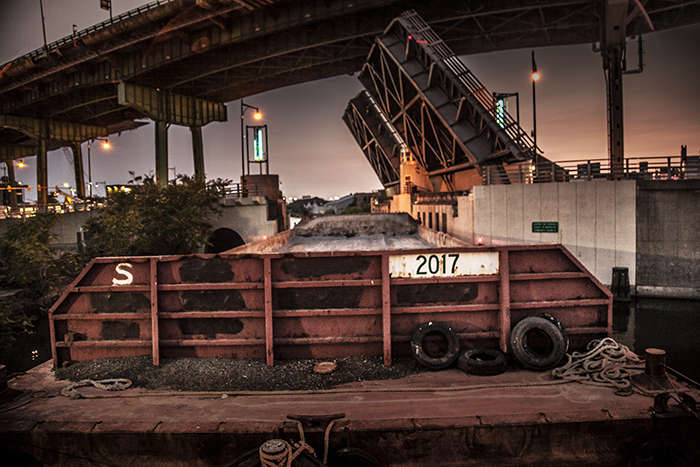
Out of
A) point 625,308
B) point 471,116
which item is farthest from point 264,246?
point 471,116

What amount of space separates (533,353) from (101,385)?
6525 millimetres

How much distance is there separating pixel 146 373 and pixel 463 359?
4898 mm

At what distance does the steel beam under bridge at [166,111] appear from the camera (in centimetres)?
3562

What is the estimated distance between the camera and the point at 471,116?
24.7 metres

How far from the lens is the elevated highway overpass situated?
2941 centimetres

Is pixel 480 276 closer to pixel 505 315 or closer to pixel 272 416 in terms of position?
pixel 505 315

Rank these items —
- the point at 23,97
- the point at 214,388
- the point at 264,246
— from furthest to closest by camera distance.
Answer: the point at 23,97 < the point at 264,246 < the point at 214,388

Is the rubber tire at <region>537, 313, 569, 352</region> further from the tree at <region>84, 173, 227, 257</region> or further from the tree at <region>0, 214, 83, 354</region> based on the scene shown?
the tree at <region>0, 214, 83, 354</region>

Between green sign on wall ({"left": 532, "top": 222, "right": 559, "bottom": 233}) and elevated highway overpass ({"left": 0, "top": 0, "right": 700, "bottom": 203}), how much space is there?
14.0 m

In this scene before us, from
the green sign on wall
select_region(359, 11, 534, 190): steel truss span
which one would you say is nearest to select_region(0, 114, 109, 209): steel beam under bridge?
select_region(359, 11, 534, 190): steel truss span

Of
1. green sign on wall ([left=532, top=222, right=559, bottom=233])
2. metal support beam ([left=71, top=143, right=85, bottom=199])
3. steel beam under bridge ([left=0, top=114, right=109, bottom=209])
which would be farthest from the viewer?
metal support beam ([left=71, top=143, right=85, bottom=199])

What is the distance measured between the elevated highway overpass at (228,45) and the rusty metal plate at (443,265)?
23261 mm

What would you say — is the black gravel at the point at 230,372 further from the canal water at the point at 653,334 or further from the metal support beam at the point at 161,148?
the metal support beam at the point at 161,148

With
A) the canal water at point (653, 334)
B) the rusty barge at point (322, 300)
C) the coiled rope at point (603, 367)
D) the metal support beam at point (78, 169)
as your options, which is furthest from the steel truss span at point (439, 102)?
the metal support beam at point (78, 169)
